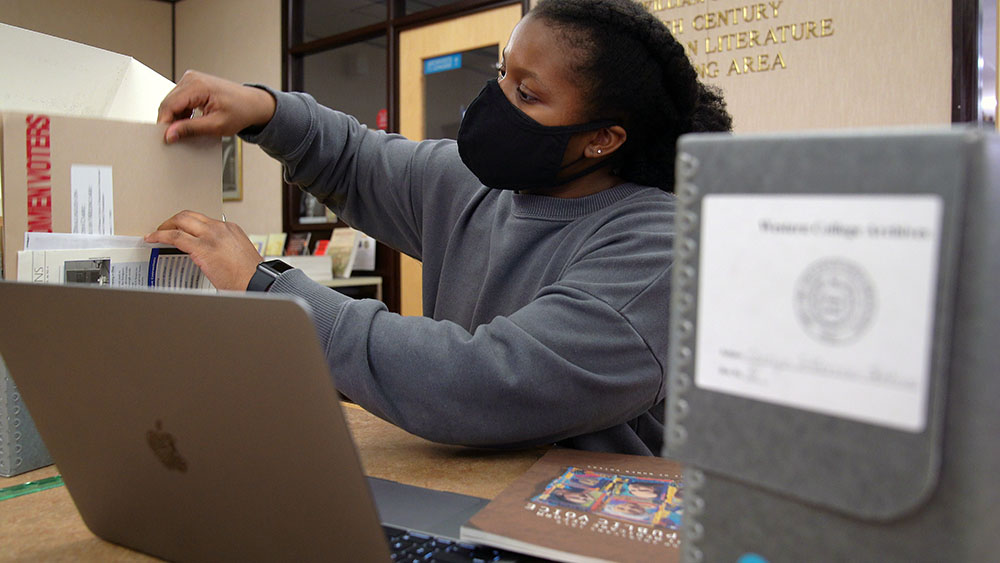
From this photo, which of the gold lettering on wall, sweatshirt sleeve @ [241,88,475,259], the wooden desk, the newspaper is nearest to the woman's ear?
sweatshirt sleeve @ [241,88,475,259]

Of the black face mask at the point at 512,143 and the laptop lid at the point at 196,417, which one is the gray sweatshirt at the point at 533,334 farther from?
the laptop lid at the point at 196,417

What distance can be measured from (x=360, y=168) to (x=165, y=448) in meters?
0.94

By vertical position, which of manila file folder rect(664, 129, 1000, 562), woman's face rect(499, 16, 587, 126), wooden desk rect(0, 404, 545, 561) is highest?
woman's face rect(499, 16, 587, 126)

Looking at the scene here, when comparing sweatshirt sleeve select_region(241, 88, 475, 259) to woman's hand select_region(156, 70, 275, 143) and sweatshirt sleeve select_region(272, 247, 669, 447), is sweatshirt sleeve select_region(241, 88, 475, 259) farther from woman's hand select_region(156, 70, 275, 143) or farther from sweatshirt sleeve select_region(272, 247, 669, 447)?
sweatshirt sleeve select_region(272, 247, 669, 447)

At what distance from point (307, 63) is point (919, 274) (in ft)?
14.6

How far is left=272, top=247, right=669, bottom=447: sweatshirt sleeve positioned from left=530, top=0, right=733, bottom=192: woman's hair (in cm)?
38

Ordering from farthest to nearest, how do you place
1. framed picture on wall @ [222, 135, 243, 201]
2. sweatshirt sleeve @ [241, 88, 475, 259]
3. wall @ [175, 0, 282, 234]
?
framed picture on wall @ [222, 135, 243, 201], wall @ [175, 0, 282, 234], sweatshirt sleeve @ [241, 88, 475, 259]

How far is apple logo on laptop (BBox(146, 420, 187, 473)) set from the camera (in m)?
0.53

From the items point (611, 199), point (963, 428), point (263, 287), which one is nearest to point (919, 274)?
point (963, 428)

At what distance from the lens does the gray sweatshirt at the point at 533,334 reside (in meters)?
0.81

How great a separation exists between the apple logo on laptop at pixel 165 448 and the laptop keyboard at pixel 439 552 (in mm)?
168

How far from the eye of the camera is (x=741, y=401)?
32cm

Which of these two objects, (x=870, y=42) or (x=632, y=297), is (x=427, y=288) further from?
(x=870, y=42)

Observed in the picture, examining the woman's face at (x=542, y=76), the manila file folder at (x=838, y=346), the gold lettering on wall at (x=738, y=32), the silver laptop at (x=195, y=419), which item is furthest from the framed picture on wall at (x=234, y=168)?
the manila file folder at (x=838, y=346)
